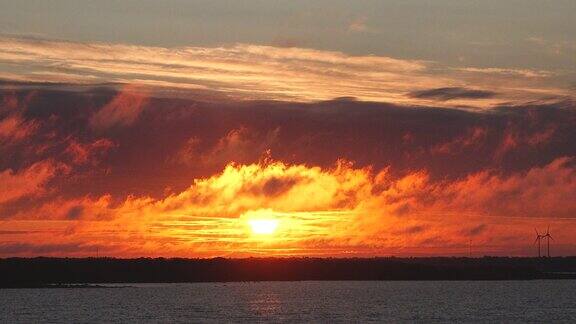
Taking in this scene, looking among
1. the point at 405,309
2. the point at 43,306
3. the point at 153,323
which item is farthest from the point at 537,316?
the point at 43,306

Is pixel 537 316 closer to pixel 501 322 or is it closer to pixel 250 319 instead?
pixel 501 322

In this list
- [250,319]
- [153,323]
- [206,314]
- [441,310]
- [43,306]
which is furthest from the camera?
[43,306]

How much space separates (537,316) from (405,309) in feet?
89.6

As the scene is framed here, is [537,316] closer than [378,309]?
Yes

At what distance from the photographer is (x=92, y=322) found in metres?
144

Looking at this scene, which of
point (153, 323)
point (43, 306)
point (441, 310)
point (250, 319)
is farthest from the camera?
point (43, 306)

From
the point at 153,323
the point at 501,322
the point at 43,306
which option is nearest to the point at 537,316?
the point at 501,322

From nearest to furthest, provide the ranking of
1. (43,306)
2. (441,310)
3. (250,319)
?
(250,319) → (441,310) → (43,306)

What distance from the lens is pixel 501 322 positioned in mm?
146625

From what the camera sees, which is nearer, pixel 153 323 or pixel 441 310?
pixel 153 323

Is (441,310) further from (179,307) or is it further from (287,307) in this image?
(179,307)

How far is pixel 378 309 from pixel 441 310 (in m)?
11.4

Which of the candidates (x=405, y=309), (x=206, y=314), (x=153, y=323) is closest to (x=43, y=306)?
(x=206, y=314)

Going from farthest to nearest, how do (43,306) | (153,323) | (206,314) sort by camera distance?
1. (43,306)
2. (206,314)
3. (153,323)
